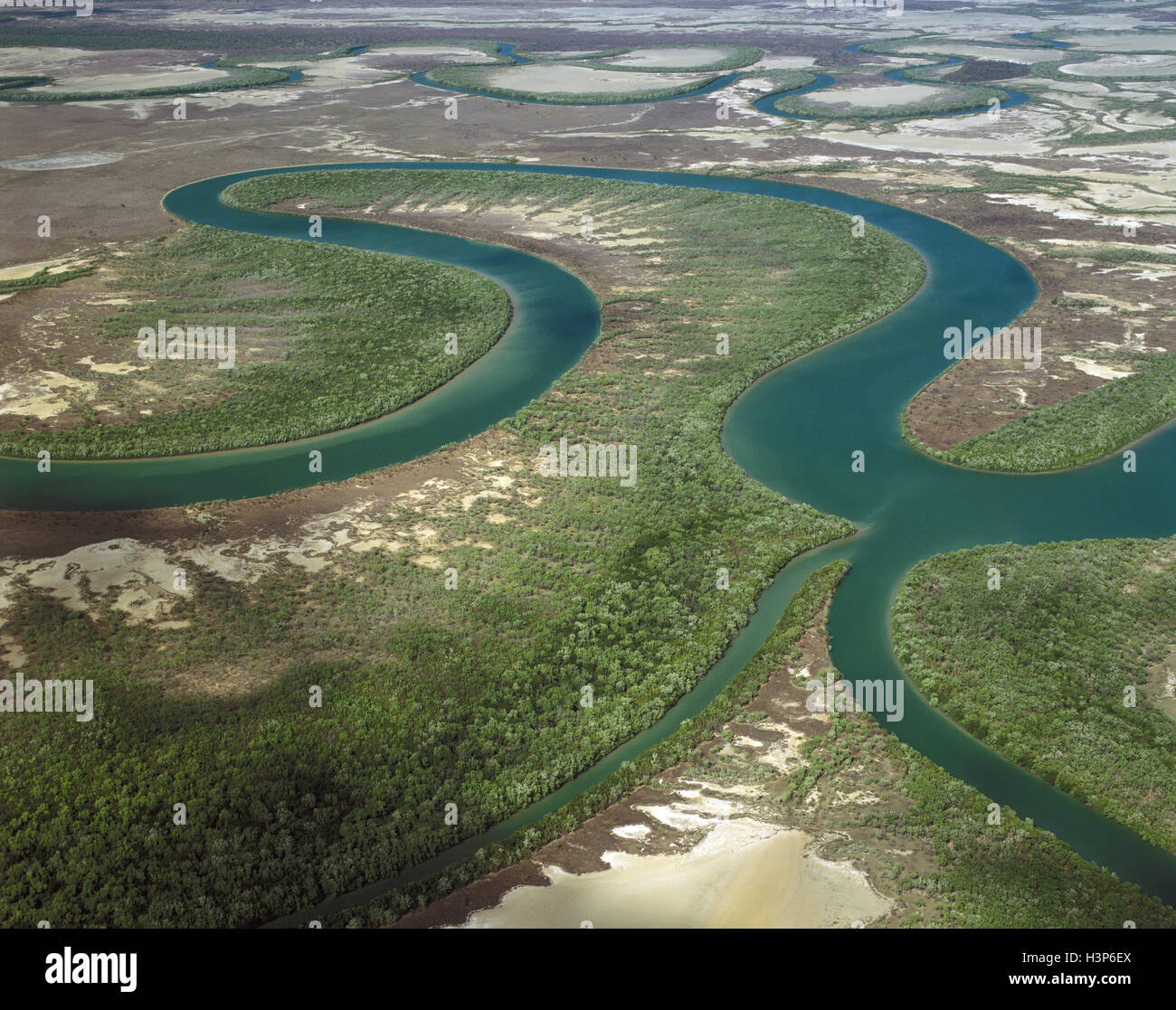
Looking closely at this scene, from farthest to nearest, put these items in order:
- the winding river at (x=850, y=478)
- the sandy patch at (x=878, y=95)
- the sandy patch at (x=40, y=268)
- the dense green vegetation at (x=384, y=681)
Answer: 1. the sandy patch at (x=878, y=95)
2. the sandy patch at (x=40, y=268)
3. the winding river at (x=850, y=478)
4. the dense green vegetation at (x=384, y=681)

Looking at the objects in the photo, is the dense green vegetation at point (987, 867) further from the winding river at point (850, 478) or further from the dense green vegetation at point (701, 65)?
the dense green vegetation at point (701, 65)

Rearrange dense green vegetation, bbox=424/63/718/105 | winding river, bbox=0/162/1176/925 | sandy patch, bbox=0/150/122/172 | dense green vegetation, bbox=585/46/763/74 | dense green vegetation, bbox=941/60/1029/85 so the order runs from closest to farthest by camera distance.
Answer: winding river, bbox=0/162/1176/925 → sandy patch, bbox=0/150/122/172 → dense green vegetation, bbox=424/63/718/105 → dense green vegetation, bbox=941/60/1029/85 → dense green vegetation, bbox=585/46/763/74

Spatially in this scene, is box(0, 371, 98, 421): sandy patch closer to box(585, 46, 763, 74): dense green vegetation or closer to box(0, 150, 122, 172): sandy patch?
box(0, 150, 122, 172): sandy patch

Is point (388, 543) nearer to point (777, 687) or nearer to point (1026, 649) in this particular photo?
point (777, 687)

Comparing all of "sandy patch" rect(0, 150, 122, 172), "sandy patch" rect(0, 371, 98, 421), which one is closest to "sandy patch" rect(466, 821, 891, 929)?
"sandy patch" rect(0, 371, 98, 421)

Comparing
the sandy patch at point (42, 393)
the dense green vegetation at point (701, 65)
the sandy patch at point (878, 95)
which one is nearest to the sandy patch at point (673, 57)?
the dense green vegetation at point (701, 65)

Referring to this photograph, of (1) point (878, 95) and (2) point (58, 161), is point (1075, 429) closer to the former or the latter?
(2) point (58, 161)
